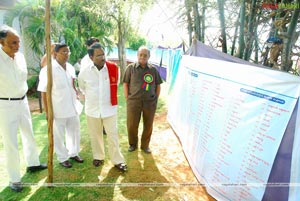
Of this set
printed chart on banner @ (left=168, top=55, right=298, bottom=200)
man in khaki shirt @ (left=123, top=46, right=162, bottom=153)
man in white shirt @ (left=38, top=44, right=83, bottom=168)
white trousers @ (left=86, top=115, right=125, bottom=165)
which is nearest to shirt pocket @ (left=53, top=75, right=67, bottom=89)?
man in white shirt @ (left=38, top=44, right=83, bottom=168)

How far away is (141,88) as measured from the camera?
11.7 feet

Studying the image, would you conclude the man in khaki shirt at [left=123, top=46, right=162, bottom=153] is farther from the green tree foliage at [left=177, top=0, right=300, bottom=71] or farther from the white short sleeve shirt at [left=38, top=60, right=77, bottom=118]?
the green tree foliage at [left=177, top=0, right=300, bottom=71]

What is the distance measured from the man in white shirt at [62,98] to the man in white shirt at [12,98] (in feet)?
0.86

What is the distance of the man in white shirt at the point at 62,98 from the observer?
3008mm

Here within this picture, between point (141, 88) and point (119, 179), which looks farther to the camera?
point (141, 88)

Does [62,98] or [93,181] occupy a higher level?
[62,98]

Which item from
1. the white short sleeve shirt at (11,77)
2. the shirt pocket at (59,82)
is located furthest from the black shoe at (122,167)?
the white short sleeve shirt at (11,77)

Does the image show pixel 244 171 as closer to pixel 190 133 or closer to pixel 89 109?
pixel 190 133

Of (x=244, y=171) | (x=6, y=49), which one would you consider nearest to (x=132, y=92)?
(x=6, y=49)

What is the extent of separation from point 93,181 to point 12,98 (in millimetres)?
1375

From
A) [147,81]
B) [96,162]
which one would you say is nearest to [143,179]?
[96,162]

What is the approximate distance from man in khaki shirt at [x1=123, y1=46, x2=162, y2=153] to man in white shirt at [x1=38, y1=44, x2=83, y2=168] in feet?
2.66

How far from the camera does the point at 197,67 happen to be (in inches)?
137

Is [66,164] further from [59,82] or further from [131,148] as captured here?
[59,82]
